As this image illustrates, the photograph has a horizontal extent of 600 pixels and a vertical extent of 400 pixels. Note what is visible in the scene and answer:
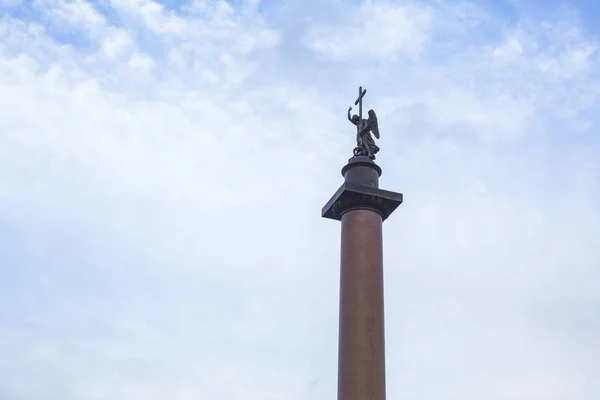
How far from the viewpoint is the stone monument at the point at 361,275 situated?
46.9 ft

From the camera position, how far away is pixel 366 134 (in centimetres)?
1766

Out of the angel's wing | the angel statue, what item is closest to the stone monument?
the angel statue

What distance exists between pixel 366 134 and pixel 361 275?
4079mm

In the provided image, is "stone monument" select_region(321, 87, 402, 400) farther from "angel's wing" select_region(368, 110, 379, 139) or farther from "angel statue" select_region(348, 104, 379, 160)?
"angel's wing" select_region(368, 110, 379, 139)

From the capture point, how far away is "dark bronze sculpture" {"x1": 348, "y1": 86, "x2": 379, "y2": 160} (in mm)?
17359

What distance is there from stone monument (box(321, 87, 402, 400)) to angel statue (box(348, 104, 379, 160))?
3 centimetres

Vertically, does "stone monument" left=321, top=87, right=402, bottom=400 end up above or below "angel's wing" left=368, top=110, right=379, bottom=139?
below

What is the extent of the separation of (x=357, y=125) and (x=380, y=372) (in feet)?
20.9

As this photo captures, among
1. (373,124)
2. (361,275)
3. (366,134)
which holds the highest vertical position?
(373,124)

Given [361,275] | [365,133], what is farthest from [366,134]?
[361,275]

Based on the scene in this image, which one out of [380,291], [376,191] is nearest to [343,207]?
[376,191]

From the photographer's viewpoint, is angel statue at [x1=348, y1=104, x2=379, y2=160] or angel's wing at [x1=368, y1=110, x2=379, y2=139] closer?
angel statue at [x1=348, y1=104, x2=379, y2=160]

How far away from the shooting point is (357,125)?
17.9 meters

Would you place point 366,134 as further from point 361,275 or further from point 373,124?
point 361,275
